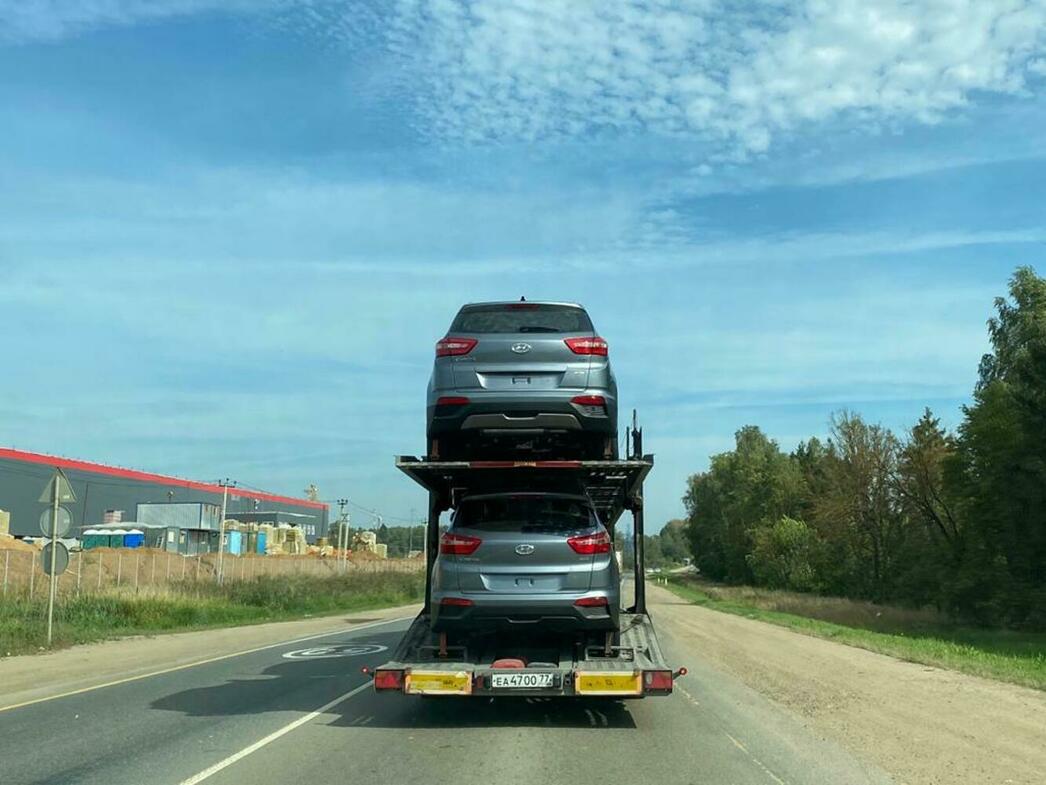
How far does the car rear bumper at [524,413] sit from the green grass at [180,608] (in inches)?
526

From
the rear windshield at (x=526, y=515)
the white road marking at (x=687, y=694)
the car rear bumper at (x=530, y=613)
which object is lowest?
the white road marking at (x=687, y=694)

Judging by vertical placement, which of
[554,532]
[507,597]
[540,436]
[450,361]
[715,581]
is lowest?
[715,581]

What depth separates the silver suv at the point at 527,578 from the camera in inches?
359

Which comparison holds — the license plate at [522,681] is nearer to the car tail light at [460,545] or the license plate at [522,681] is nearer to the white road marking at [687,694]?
the car tail light at [460,545]

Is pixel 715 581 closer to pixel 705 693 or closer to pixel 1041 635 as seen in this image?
pixel 1041 635

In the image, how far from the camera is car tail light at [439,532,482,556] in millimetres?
9352

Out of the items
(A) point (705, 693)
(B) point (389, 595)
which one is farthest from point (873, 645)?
(B) point (389, 595)

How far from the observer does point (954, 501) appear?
46.2m

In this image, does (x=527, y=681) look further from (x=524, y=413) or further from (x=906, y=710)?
(x=906, y=710)

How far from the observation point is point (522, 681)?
8.95m

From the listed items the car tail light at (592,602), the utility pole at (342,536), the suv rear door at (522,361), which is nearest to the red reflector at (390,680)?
the car tail light at (592,602)

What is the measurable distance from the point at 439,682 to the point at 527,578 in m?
1.30

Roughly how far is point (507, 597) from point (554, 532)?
79 cm

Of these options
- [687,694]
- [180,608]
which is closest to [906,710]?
[687,694]
